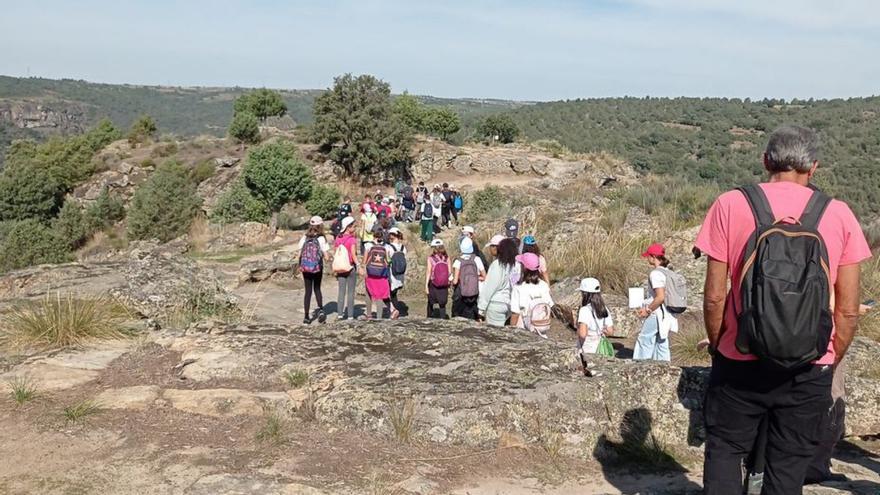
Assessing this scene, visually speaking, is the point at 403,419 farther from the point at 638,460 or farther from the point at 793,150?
the point at 793,150

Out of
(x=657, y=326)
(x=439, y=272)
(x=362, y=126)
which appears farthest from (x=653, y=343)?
(x=362, y=126)

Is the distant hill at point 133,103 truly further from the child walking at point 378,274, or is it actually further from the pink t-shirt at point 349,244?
the child walking at point 378,274

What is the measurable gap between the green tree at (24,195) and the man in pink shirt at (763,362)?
3845cm

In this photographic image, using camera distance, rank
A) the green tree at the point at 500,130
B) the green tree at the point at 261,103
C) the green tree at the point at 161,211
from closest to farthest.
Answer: the green tree at the point at 161,211 → the green tree at the point at 500,130 → the green tree at the point at 261,103

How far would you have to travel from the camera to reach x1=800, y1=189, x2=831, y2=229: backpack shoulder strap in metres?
2.40

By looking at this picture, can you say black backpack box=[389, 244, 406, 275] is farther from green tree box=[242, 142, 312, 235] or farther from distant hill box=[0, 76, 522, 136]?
distant hill box=[0, 76, 522, 136]

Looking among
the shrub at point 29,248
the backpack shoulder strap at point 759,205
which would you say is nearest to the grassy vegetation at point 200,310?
the backpack shoulder strap at point 759,205

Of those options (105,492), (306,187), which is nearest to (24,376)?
(105,492)

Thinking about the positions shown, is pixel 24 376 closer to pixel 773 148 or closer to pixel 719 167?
pixel 773 148

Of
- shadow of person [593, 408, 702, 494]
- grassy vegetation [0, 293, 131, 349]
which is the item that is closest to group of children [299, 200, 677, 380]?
shadow of person [593, 408, 702, 494]

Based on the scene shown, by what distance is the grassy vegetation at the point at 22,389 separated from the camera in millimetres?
4480

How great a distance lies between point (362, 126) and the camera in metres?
31.9

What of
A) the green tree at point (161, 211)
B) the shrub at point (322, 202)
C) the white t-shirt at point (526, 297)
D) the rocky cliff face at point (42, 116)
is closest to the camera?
the white t-shirt at point (526, 297)

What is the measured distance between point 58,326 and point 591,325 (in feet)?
14.4
